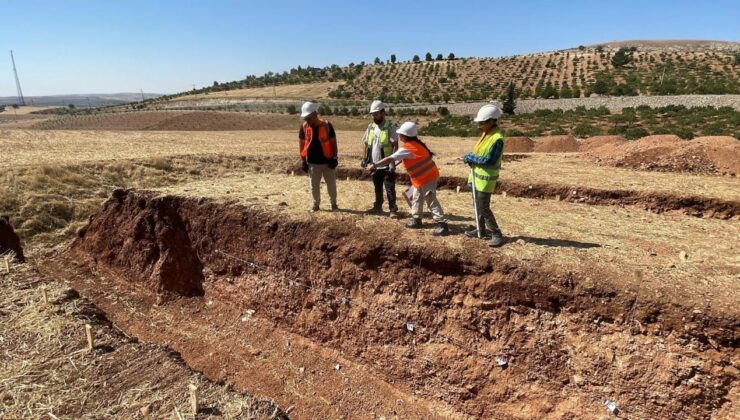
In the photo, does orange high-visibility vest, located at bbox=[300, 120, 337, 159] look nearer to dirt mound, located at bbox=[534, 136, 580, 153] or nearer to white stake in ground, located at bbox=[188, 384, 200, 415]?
white stake in ground, located at bbox=[188, 384, 200, 415]

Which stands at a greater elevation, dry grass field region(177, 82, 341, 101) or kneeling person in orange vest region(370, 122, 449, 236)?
dry grass field region(177, 82, 341, 101)

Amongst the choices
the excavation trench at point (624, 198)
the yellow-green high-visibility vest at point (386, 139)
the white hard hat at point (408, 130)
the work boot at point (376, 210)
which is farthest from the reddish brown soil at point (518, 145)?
the white hard hat at point (408, 130)

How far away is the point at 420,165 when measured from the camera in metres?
6.79

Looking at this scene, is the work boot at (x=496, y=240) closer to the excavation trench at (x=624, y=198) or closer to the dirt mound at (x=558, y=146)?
the excavation trench at (x=624, y=198)

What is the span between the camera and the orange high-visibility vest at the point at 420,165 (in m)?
6.70

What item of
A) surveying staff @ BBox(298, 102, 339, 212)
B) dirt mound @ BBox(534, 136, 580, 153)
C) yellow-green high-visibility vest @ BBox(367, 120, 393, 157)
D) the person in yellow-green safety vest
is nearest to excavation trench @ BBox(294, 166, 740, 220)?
yellow-green high-visibility vest @ BBox(367, 120, 393, 157)

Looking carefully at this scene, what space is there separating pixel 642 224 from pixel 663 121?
27.9m

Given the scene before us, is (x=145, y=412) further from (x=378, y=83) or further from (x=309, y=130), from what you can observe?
(x=378, y=83)

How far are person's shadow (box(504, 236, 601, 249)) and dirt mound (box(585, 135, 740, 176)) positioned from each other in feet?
24.3

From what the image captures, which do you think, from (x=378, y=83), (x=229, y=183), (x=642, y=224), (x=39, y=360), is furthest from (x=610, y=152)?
(x=378, y=83)

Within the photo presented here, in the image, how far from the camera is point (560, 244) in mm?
6891

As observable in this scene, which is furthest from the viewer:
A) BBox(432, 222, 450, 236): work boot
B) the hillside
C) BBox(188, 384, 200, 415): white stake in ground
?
the hillside

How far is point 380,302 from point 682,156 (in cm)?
1040

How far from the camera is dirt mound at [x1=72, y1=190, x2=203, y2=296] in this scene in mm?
9719
